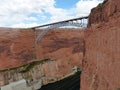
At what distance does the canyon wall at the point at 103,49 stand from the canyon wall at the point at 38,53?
1920 cm

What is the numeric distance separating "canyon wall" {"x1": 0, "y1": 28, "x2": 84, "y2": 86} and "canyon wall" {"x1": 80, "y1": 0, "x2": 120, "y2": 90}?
19201mm

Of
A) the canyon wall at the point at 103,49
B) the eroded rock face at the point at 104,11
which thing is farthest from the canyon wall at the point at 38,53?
the eroded rock face at the point at 104,11

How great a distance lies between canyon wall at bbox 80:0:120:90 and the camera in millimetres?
12848

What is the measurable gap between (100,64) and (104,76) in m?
0.85

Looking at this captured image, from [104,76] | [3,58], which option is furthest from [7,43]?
[104,76]

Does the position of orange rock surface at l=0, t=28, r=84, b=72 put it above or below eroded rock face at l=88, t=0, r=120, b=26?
below

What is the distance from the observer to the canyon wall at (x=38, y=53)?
36.4m

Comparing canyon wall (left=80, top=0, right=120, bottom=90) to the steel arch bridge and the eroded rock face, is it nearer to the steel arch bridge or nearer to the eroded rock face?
the eroded rock face

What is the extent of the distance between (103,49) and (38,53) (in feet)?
148

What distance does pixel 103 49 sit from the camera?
14312 mm

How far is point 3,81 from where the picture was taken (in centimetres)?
3391

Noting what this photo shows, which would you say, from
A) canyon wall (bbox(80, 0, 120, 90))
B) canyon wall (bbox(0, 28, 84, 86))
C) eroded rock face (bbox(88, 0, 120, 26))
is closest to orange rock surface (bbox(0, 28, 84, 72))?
canyon wall (bbox(0, 28, 84, 86))

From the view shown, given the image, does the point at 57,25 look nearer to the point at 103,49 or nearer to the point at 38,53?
the point at 38,53

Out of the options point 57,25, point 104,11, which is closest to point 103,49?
point 104,11
